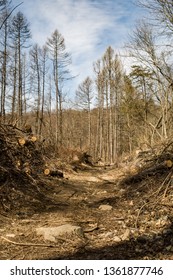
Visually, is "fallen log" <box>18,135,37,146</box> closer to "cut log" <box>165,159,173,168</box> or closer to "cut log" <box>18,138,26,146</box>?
"cut log" <box>18,138,26,146</box>

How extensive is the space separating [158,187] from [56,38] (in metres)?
24.5

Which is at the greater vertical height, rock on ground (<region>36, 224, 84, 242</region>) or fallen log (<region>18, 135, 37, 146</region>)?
fallen log (<region>18, 135, 37, 146</region>)

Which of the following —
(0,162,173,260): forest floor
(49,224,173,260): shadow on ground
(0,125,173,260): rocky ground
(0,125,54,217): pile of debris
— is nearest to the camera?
(49,224,173,260): shadow on ground

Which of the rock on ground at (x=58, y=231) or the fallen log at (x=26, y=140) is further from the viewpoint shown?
the fallen log at (x=26, y=140)

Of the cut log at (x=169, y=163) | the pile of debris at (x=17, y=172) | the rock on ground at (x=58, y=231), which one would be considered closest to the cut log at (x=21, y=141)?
the pile of debris at (x=17, y=172)

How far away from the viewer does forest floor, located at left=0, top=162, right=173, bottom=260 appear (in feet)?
12.1

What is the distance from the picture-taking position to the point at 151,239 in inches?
157

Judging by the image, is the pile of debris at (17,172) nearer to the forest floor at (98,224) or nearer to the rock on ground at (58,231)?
the forest floor at (98,224)

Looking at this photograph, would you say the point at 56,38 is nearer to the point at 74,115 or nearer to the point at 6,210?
the point at 74,115

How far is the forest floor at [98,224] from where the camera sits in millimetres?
3693

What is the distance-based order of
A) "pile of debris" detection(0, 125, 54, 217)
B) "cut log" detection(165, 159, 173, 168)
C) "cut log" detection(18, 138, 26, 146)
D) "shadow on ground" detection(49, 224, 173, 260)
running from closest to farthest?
1. "shadow on ground" detection(49, 224, 173, 260)
2. "pile of debris" detection(0, 125, 54, 217)
3. "cut log" detection(165, 159, 173, 168)
4. "cut log" detection(18, 138, 26, 146)

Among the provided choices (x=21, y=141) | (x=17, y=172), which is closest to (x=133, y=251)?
(x=17, y=172)

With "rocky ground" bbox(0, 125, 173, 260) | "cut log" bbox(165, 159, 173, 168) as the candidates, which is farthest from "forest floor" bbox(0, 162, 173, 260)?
"cut log" bbox(165, 159, 173, 168)
